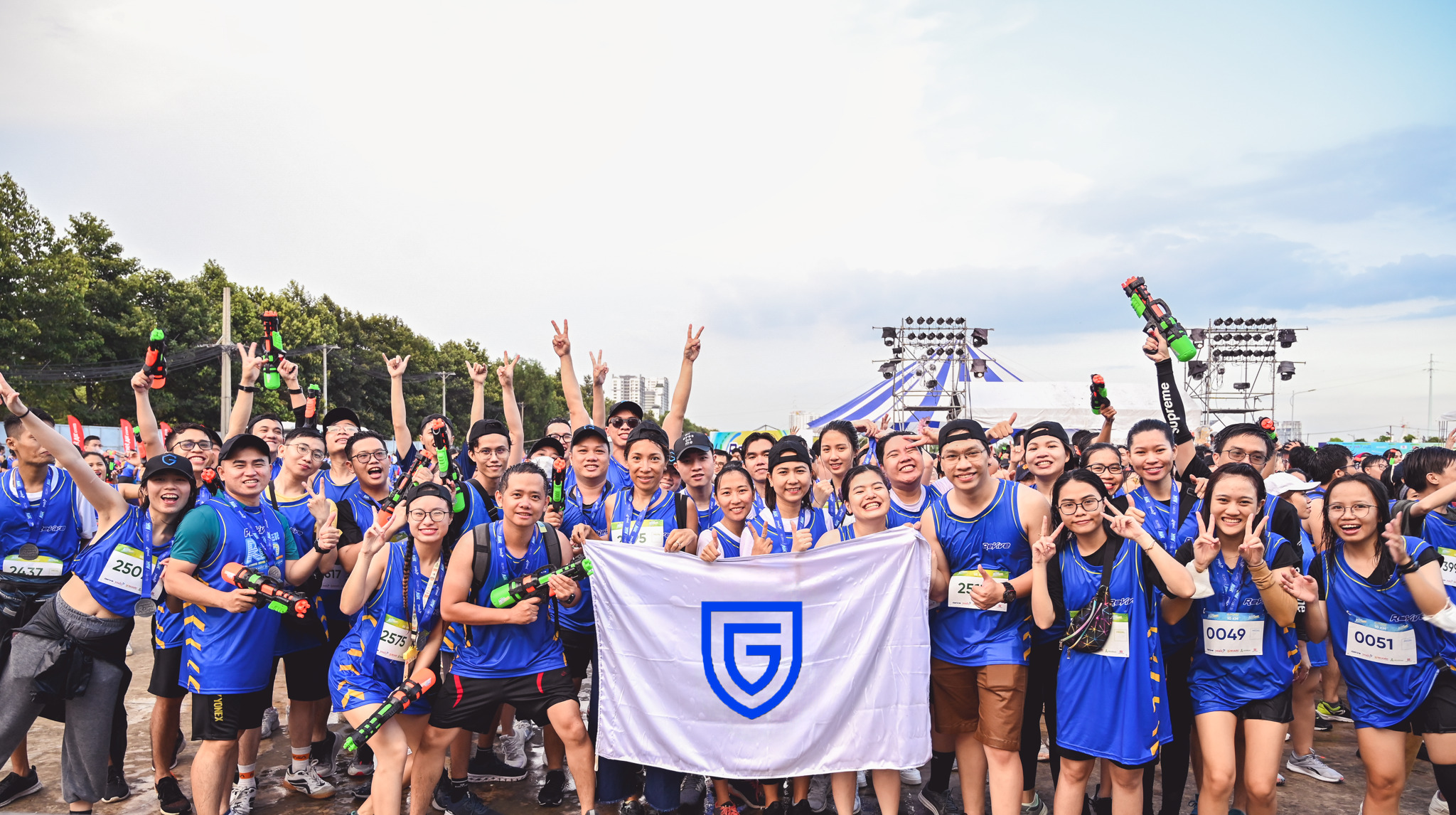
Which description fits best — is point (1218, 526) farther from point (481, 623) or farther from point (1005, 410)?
point (1005, 410)

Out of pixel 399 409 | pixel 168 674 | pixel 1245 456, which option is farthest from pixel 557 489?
pixel 1245 456

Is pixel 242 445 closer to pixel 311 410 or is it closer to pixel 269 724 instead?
pixel 311 410

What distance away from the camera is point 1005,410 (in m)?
28.2

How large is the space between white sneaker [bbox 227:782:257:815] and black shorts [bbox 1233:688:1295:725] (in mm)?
5313

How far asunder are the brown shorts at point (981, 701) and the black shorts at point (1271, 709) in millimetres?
1008

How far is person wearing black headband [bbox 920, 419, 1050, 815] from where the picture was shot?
4.03 metres

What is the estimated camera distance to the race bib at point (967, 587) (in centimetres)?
412

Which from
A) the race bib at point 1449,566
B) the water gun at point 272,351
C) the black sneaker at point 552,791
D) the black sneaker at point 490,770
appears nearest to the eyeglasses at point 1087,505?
the race bib at point 1449,566

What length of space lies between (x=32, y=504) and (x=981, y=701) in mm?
5406

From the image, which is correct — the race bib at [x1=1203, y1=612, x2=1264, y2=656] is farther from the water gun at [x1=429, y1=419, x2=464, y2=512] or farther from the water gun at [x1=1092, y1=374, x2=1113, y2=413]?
the water gun at [x1=429, y1=419, x2=464, y2=512]

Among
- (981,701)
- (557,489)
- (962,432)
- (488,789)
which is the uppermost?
(962,432)

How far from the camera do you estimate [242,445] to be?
4449mm

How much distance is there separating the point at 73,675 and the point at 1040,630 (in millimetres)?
5083

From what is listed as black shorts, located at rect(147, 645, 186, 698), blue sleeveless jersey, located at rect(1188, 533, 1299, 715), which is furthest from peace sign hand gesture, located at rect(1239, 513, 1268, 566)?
black shorts, located at rect(147, 645, 186, 698)
